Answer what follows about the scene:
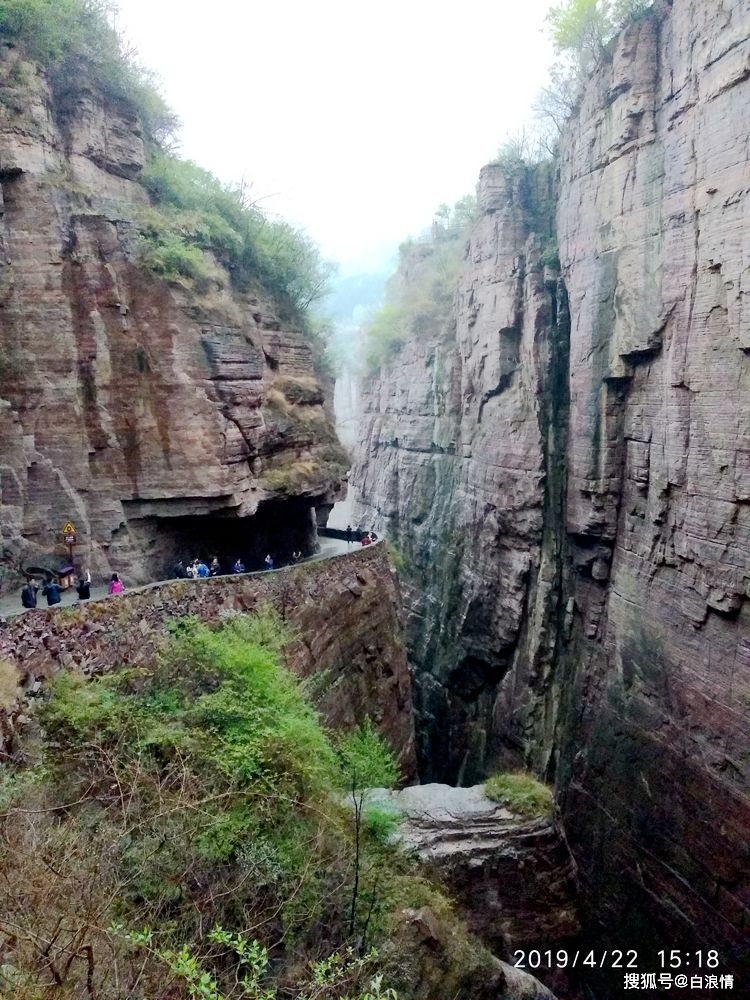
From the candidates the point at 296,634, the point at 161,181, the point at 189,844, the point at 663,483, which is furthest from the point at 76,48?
the point at 663,483

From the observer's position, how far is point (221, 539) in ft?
54.1

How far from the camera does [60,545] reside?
13.2m

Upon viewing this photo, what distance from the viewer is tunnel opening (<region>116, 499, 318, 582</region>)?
47.1ft

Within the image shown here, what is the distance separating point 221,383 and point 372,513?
64.2ft

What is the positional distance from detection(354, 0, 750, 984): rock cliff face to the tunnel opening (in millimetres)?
7802

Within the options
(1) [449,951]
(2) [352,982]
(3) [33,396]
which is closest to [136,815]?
(2) [352,982]

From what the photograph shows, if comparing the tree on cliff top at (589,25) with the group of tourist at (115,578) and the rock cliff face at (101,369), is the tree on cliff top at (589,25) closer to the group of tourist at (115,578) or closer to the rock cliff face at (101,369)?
the rock cliff face at (101,369)

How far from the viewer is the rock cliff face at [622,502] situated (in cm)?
1412

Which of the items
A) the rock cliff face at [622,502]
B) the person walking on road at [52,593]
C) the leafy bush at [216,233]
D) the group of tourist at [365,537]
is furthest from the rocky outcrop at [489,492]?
the person walking on road at [52,593]

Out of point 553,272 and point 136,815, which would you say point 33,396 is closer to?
point 136,815

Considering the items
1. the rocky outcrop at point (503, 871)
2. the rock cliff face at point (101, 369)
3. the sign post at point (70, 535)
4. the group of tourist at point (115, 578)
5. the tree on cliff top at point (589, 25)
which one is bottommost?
the rocky outcrop at point (503, 871)

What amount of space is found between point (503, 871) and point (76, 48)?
17.9 meters

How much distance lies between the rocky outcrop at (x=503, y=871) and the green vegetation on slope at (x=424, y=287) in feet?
75.6

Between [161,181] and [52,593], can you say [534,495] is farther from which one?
[52,593]
